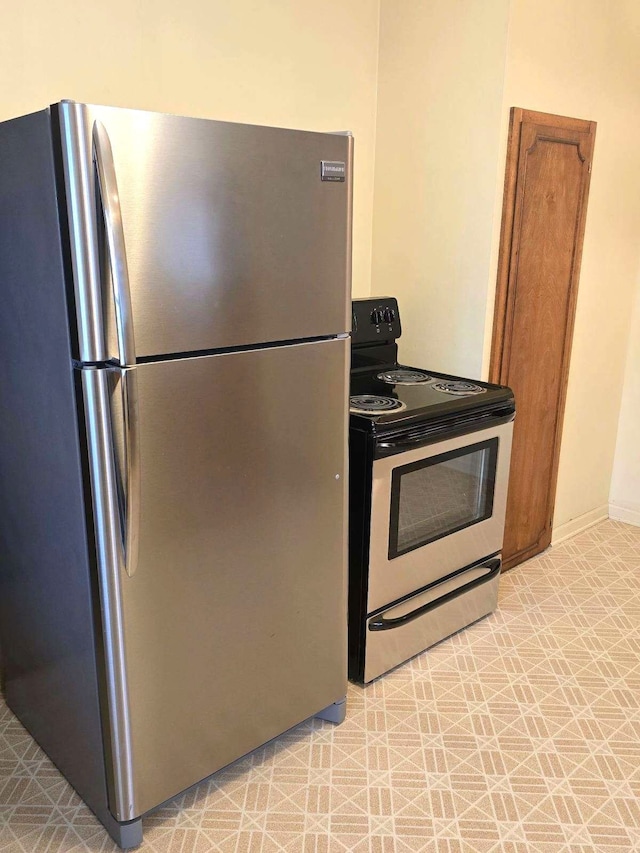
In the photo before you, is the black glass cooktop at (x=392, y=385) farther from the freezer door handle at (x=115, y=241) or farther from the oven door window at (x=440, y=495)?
the freezer door handle at (x=115, y=241)

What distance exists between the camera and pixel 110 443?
4.73 ft

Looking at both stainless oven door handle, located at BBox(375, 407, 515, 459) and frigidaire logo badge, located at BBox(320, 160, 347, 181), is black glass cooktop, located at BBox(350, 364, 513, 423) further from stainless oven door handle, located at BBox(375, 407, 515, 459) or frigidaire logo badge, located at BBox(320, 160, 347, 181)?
frigidaire logo badge, located at BBox(320, 160, 347, 181)

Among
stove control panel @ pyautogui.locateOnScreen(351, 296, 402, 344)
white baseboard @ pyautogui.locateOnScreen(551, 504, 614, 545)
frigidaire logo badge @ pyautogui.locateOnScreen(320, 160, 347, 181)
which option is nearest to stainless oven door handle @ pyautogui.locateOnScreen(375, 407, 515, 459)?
stove control panel @ pyautogui.locateOnScreen(351, 296, 402, 344)

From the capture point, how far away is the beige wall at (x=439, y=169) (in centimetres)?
248

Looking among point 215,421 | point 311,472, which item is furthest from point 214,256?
point 311,472

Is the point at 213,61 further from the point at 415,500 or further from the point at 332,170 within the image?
the point at 415,500

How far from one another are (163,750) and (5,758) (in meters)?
0.59

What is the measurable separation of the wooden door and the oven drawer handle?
383mm

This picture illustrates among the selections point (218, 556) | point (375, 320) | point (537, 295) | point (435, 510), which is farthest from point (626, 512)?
point (218, 556)

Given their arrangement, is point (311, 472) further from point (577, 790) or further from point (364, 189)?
point (364, 189)

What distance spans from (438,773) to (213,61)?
221 cm

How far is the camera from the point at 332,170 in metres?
1.69

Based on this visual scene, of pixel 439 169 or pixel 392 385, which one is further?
pixel 439 169

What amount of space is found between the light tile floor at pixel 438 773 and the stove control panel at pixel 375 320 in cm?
113
